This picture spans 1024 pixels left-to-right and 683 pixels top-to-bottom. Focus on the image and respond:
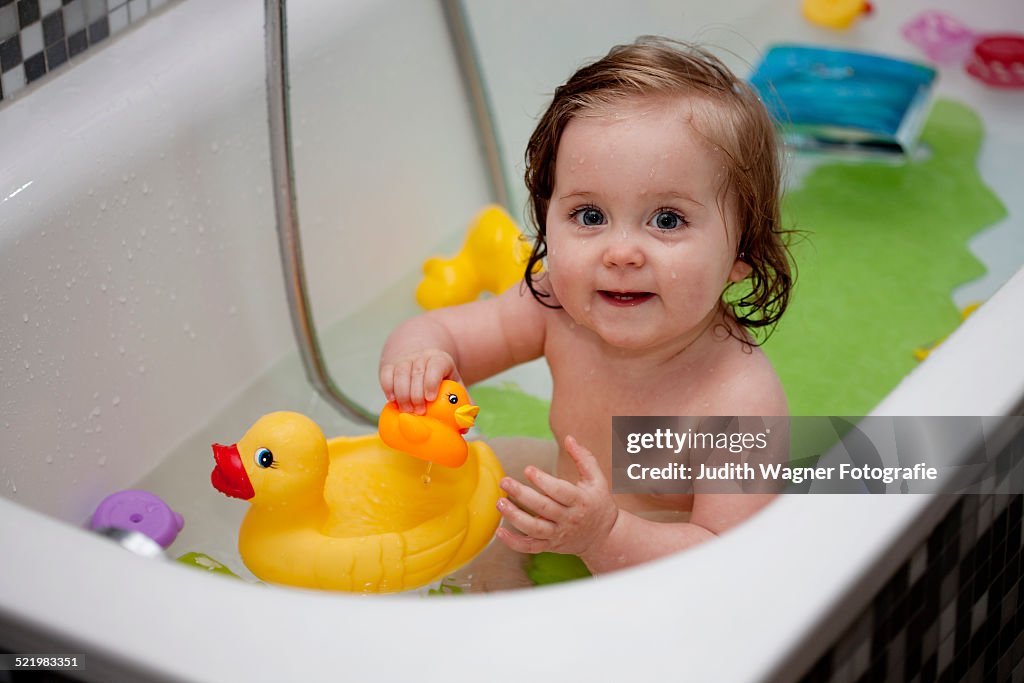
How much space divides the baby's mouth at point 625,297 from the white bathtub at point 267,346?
0.27 meters

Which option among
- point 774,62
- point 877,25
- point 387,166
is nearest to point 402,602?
point 387,166

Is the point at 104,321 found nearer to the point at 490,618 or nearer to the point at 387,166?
the point at 387,166

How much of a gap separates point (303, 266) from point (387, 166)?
25 centimetres

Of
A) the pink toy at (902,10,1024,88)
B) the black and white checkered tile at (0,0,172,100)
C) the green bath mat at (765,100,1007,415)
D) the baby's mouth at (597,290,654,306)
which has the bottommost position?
the green bath mat at (765,100,1007,415)

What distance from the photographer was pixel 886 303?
5.72ft

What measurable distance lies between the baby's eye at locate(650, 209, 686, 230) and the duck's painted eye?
0.37 meters

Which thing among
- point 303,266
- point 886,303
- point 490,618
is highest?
point 490,618

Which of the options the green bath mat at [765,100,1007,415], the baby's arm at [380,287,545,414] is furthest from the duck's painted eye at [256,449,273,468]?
the green bath mat at [765,100,1007,415]

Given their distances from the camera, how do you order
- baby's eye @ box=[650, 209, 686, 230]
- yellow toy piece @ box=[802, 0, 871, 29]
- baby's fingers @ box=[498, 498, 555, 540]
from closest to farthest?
baby's fingers @ box=[498, 498, 555, 540] < baby's eye @ box=[650, 209, 686, 230] < yellow toy piece @ box=[802, 0, 871, 29]

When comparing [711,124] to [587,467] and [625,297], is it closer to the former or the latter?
[625,297]

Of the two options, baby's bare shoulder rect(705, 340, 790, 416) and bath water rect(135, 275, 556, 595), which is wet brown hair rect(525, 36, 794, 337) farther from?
bath water rect(135, 275, 556, 595)

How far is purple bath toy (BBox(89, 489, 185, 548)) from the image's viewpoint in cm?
127

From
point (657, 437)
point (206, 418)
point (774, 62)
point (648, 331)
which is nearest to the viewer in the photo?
point (648, 331)

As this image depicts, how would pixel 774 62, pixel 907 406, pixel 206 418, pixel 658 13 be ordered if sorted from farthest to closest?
1. pixel 774 62
2. pixel 658 13
3. pixel 206 418
4. pixel 907 406
